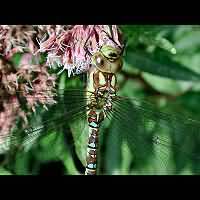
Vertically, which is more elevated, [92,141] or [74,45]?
[74,45]

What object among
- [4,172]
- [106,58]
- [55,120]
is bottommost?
[4,172]

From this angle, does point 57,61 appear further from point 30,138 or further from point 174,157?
point 174,157

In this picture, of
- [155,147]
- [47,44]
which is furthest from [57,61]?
[155,147]

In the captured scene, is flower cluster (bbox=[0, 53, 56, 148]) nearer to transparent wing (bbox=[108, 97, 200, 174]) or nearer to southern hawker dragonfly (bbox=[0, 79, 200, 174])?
southern hawker dragonfly (bbox=[0, 79, 200, 174])

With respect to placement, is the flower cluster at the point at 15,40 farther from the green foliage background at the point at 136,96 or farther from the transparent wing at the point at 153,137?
the transparent wing at the point at 153,137

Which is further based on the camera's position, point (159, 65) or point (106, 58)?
point (159, 65)

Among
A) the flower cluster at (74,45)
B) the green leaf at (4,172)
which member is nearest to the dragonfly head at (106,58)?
the flower cluster at (74,45)

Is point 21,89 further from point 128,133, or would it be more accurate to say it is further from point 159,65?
point 159,65

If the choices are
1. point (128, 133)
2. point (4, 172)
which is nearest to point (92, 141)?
point (128, 133)
